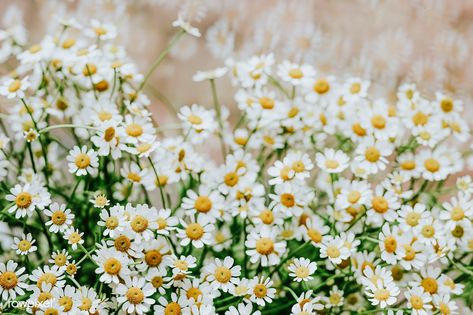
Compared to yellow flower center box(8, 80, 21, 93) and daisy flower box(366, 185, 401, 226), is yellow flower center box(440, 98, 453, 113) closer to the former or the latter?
daisy flower box(366, 185, 401, 226)

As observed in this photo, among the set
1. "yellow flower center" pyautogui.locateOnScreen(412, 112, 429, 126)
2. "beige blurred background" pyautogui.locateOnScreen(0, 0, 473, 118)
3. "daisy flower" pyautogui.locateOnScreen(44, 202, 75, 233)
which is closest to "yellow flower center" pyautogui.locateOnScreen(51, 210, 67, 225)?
"daisy flower" pyautogui.locateOnScreen(44, 202, 75, 233)

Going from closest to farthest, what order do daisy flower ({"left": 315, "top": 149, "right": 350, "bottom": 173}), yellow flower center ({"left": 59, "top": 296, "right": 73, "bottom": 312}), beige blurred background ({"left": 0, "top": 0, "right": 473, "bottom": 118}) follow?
yellow flower center ({"left": 59, "top": 296, "right": 73, "bottom": 312})
daisy flower ({"left": 315, "top": 149, "right": 350, "bottom": 173})
beige blurred background ({"left": 0, "top": 0, "right": 473, "bottom": 118})

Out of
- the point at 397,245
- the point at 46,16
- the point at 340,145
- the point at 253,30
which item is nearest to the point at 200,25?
the point at 253,30

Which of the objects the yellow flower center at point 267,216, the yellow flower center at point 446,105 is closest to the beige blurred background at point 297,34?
the yellow flower center at point 446,105

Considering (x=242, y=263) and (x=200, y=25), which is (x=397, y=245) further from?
(x=200, y=25)

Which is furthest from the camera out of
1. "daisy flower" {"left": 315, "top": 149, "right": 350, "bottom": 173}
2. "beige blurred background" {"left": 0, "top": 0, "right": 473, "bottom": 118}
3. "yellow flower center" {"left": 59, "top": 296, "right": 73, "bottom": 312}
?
"beige blurred background" {"left": 0, "top": 0, "right": 473, "bottom": 118}

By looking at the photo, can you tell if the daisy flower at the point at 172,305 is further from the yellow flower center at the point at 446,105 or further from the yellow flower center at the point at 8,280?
the yellow flower center at the point at 446,105

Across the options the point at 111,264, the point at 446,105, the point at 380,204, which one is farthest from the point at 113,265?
the point at 446,105

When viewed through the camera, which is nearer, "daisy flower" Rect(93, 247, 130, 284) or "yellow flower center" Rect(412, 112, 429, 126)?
"daisy flower" Rect(93, 247, 130, 284)
